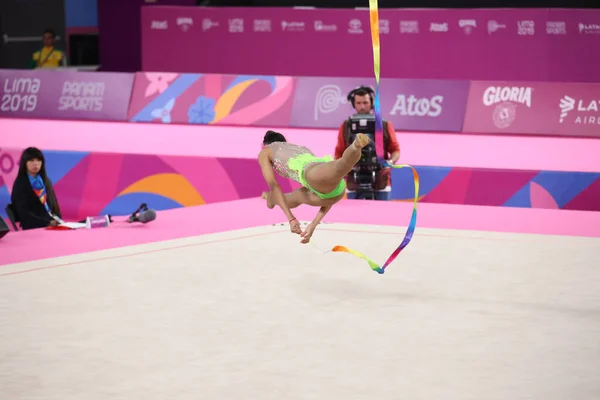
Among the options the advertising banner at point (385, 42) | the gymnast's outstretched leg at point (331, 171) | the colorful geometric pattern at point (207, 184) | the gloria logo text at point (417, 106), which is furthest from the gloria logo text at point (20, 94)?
the gymnast's outstretched leg at point (331, 171)

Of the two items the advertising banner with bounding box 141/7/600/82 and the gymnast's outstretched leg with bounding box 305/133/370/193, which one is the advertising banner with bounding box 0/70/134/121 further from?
the gymnast's outstretched leg with bounding box 305/133/370/193

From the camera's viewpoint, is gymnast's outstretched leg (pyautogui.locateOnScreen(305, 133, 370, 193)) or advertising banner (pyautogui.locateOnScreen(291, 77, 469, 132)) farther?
advertising banner (pyautogui.locateOnScreen(291, 77, 469, 132))

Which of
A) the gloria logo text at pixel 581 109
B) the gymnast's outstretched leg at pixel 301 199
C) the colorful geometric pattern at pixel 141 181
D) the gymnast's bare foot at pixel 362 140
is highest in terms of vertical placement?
the gymnast's bare foot at pixel 362 140

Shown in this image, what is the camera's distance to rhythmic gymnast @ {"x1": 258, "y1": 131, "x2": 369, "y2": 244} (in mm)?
4766

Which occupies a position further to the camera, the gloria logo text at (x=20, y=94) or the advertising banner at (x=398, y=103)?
the gloria logo text at (x=20, y=94)

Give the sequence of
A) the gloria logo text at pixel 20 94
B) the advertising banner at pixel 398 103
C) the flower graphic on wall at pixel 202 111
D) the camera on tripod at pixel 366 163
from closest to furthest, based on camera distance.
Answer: the camera on tripod at pixel 366 163
the advertising banner at pixel 398 103
the flower graphic on wall at pixel 202 111
the gloria logo text at pixel 20 94

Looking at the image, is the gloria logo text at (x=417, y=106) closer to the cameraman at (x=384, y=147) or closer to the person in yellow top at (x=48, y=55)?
the cameraman at (x=384, y=147)

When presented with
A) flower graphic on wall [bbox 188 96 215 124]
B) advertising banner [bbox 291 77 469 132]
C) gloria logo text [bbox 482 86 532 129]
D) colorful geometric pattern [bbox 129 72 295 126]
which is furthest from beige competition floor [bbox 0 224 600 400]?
flower graphic on wall [bbox 188 96 215 124]

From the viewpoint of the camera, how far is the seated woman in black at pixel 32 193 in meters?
7.77

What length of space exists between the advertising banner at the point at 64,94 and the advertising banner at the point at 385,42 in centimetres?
220

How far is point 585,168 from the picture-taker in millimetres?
8562

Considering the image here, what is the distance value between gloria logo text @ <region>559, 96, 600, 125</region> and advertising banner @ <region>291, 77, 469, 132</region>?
1.11 metres

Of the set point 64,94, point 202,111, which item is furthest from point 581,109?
point 64,94

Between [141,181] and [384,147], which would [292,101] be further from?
[384,147]
